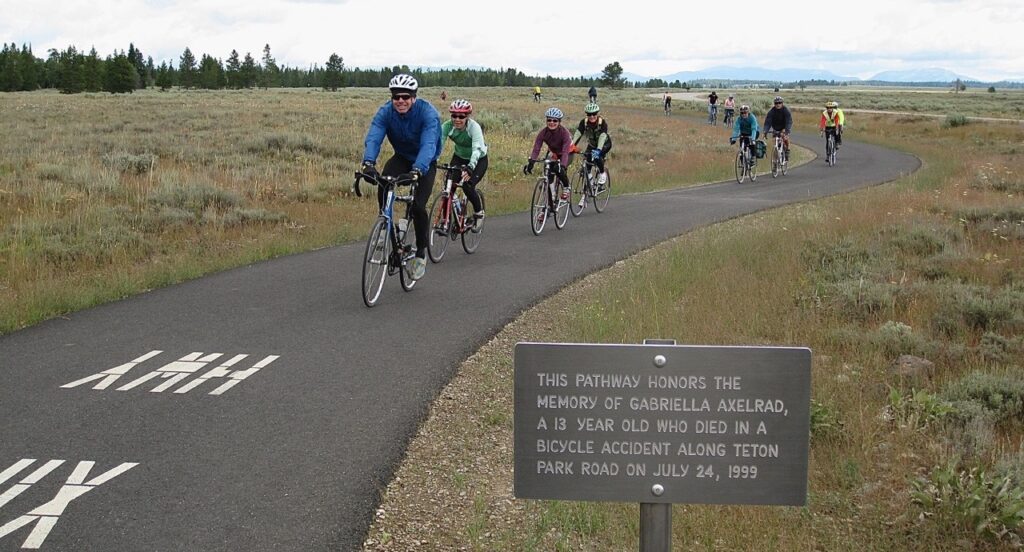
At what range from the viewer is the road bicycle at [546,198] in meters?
15.3

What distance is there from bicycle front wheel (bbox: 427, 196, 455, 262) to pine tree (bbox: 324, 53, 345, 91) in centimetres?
14282

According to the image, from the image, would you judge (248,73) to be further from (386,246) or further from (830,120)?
(386,246)

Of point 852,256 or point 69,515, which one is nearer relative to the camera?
point 69,515

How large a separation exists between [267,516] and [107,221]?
11597 mm

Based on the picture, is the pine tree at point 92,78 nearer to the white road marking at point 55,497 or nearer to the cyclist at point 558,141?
the cyclist at point 558,141

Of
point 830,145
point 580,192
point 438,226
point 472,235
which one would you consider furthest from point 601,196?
point 830,145

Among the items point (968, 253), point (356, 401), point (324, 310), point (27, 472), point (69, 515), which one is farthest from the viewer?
point (968, 253)

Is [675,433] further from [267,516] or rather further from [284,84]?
[284,84]

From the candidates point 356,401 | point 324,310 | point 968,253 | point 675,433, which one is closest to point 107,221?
point 324,310

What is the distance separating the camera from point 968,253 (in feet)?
39.5

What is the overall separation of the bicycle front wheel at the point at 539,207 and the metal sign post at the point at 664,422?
481 inches

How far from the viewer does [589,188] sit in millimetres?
18141

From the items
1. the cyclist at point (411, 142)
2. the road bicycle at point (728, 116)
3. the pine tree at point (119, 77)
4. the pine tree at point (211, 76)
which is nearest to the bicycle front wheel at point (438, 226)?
the cyclist at point (411, 142)

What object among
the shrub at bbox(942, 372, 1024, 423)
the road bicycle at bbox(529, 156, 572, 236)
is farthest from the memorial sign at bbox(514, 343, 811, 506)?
the road bicycle at bbox(529, 156, 572, 236)
